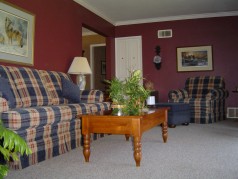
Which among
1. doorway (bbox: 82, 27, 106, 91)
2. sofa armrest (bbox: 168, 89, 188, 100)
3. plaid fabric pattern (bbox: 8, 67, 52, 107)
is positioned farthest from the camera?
doorway (bbox: 82, 27, 106, 91)

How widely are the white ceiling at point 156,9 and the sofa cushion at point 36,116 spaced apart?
10.5ft

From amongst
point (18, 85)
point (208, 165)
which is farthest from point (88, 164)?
point (18, 85)

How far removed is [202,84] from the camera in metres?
6.46

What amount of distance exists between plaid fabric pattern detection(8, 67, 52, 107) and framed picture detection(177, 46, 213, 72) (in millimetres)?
4323

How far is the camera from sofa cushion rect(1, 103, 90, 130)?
7.88ft


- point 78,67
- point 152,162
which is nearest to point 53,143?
point 152,162

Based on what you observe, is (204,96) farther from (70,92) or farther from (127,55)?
(70,92)

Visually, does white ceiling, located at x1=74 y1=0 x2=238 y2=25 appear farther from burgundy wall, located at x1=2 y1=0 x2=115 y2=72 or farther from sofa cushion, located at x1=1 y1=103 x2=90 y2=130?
sofa cushion, located at x1=1 y1=103 x2=90 y2=130

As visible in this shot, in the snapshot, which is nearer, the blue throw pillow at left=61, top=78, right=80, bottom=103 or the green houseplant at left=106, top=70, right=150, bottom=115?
the green houseplant at left=106, top=70, right=150, bottom=115

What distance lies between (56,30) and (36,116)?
8.91 ft

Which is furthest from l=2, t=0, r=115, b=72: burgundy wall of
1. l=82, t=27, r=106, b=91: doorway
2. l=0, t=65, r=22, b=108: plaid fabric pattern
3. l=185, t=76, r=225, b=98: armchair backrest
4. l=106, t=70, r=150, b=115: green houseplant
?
l=82, t=27, r=106, b=91: doorway

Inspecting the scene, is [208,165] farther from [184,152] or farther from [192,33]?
[192,33]

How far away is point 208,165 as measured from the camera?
8.25 ft

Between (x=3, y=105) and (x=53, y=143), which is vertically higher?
(x=3, y=105)
